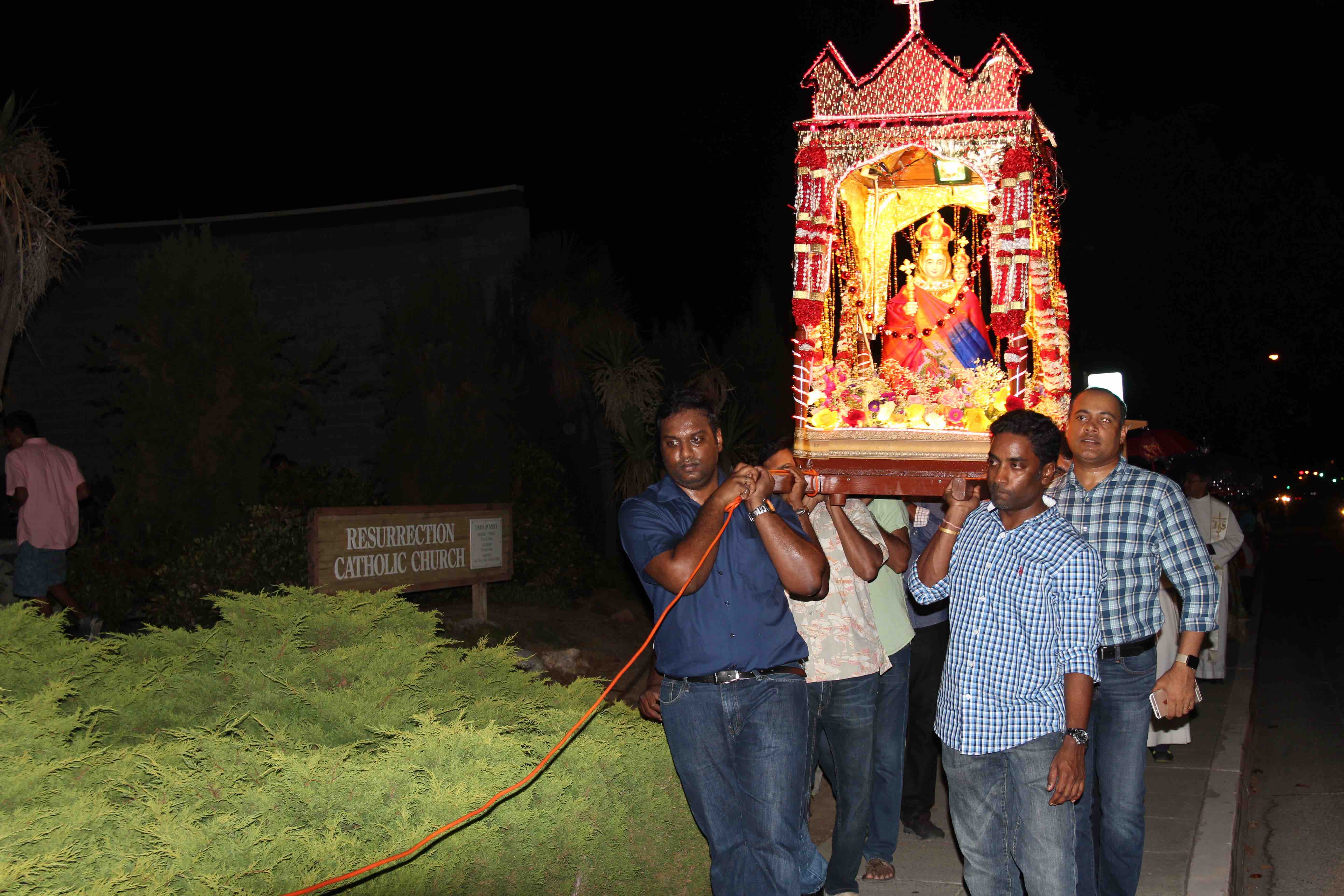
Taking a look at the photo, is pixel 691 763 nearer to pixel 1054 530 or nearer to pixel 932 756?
pixel 1054 530

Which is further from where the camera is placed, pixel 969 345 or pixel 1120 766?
pixel 969 345

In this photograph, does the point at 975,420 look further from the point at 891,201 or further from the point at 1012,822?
the point at 1012,822

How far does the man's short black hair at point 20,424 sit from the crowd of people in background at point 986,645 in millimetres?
7565

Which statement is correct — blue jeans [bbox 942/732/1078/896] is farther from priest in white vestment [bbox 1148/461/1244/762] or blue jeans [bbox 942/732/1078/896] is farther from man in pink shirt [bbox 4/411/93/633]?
man in pink shirt [bbox 4/411/93/633]

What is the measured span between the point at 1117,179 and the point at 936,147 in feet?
60.3

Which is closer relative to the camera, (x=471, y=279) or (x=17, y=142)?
(x=17, y=142)

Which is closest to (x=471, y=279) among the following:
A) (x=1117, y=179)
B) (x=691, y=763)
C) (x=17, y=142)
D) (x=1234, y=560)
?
(x=17, y=142)

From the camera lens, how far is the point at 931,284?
8250mm

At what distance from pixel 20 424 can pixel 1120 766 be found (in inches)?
356

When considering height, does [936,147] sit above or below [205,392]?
above

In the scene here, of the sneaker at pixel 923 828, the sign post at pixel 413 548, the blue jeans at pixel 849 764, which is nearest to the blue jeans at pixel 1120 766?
the blue jeans at pixel 849 764

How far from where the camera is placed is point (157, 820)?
2.81 m

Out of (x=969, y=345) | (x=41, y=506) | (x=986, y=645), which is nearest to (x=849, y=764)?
(x=986, y=645)

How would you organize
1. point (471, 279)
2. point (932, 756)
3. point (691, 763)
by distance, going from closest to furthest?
point (691, 763), point (932, 756), point (471, 279)
